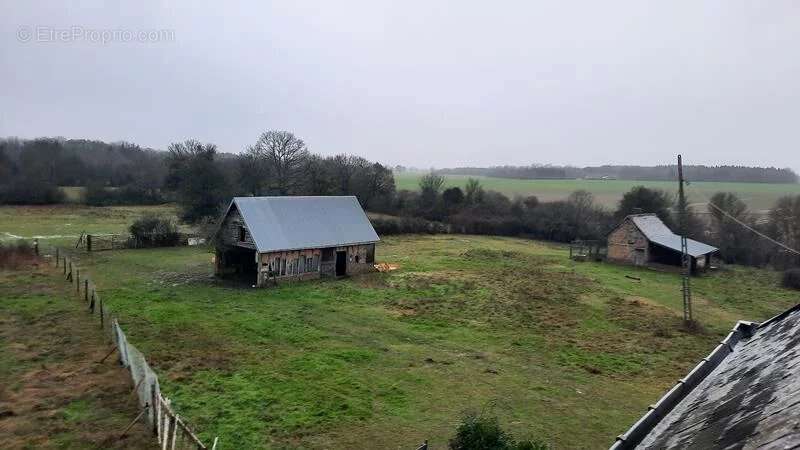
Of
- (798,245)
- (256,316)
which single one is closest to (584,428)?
(256,316)

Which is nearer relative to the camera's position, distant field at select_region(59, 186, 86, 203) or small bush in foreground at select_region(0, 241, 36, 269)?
small bush in foreground at select_region(0, 241, 36, 269)

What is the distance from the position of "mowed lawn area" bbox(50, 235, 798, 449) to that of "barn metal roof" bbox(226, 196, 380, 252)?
2.60 metres

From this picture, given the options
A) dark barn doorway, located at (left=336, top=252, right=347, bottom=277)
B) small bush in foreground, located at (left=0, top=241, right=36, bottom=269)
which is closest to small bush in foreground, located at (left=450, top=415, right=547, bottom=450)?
dark barn doorway, located at (left=336, top=252, right=347, bottom=277)

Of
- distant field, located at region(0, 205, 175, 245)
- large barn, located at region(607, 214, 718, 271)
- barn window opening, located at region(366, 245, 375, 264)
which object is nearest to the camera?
barn window opening, located at region(366, 245, 375, 264)

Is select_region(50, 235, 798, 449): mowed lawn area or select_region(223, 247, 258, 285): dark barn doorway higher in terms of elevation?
select_region(223, 247, 258, 285): dark barn doorway

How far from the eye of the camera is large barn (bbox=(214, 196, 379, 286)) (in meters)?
28.3

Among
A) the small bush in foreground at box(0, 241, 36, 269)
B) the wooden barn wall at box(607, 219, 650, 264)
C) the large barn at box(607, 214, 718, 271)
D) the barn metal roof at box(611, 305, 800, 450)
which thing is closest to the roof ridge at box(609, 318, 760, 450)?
the barn metal roof at box(611, 305, 800, 450)

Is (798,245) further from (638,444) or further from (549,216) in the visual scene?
(638,444)

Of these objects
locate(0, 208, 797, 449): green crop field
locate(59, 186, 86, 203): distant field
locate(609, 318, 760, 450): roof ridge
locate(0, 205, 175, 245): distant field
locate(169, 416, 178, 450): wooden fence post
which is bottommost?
locate(0, 208, 797, 449): green crop field

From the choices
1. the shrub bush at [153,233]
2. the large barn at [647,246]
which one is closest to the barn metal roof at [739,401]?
the large barn at [647,246]

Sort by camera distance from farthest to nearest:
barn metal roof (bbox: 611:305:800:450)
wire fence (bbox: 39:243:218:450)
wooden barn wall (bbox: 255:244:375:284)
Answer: wooden barn wall (bbox: 255:244:375:284)
wire fence (bbox: 39:243:218:450)
barn metal roof (bbox: 611:305:800:450)

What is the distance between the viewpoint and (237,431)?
12133mm

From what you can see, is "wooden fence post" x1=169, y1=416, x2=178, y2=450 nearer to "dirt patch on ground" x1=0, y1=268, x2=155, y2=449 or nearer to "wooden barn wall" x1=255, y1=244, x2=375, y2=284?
"dirt patch on ground" x1=0, y1=268, x2=155, y2=449

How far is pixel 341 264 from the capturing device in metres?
32.1
